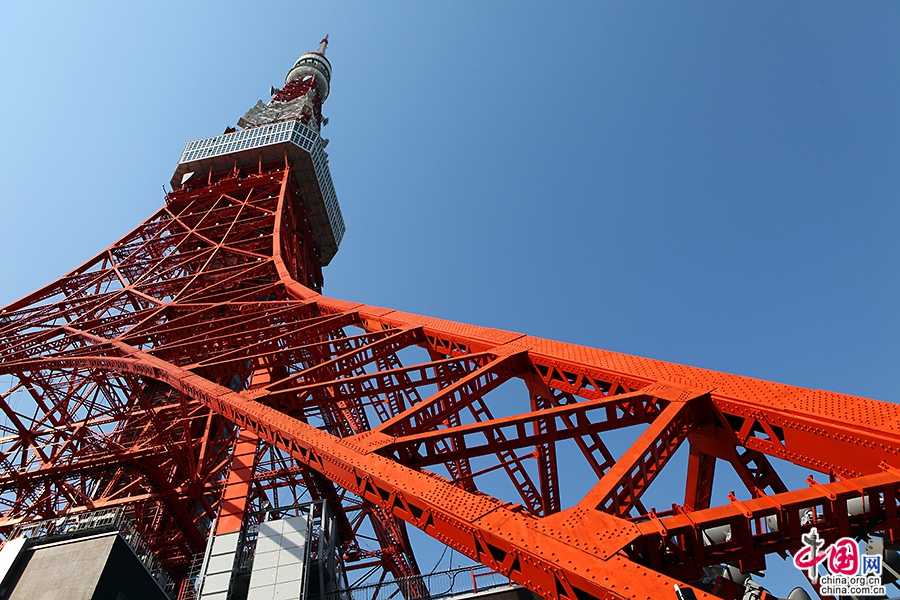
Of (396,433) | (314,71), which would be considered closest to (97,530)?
(396,433)

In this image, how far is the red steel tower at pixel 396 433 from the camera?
4555mm

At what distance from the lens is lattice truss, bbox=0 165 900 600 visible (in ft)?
14.9

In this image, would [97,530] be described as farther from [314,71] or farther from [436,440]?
[314,71]

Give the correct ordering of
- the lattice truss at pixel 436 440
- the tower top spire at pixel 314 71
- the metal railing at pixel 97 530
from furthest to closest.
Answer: the tower top spire at pixel 314 71 < the metal railing at pixel 97 530 < the lattice truss at pixel 436 440

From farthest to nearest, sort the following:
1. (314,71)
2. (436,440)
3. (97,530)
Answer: (314,71) → (97,530) → (436,440)

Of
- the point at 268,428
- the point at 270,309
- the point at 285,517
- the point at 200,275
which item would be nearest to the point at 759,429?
the point at 268,428

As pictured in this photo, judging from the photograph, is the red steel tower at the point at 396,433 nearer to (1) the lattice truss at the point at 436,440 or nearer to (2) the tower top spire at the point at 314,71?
(1) the lattice truss at the point at 436,440

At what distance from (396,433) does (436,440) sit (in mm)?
893

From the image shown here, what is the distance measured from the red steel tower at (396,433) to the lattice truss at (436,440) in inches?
1.1

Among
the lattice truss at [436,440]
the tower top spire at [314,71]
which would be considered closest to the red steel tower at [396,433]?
the lattice truss at [436,440]

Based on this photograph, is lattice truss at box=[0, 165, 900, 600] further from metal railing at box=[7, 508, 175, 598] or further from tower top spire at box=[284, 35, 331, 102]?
tower top spire at box=[284, 35, 331, 102]

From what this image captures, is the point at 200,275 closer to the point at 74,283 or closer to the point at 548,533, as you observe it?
the point at 74,283

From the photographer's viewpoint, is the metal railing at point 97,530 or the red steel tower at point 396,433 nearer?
the red steel tower at point 396,433

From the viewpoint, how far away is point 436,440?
6.50m
